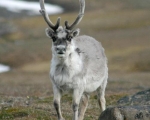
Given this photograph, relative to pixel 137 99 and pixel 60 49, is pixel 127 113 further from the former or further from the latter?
pixel 137 99

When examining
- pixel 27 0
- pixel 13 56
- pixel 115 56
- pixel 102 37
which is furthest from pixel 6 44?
pixel 27 0

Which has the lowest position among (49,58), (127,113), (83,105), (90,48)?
(49,58)

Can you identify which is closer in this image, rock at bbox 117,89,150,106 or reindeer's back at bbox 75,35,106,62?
reindeer's back at bbox 75,35,106,62

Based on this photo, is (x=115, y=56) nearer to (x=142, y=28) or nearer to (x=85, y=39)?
(x=142, y=28)

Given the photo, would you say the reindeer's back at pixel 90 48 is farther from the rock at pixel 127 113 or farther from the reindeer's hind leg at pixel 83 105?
the rock at pixel 127 113

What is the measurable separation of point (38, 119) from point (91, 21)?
6810 centimetres

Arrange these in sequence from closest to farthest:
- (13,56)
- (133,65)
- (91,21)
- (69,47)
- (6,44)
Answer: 1. (69,47)
2. (133,65)
3. (13,56)
4. (6,44)
5. (91,21)

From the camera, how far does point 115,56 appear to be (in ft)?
179

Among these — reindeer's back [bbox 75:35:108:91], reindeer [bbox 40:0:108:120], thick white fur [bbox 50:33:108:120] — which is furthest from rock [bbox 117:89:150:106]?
thick white fur [bbox 50:33:108:120]

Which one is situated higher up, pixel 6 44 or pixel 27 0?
pixel 27 0

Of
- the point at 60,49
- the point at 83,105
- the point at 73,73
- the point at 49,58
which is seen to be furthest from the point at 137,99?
the point at 49,58

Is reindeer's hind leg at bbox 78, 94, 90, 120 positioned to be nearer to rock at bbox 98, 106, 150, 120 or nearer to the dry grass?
the dry grass

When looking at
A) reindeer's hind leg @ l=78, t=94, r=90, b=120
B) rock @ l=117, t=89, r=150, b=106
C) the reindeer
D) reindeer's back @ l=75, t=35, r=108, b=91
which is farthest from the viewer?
rock @ l=117, t=89, r=150, b=106

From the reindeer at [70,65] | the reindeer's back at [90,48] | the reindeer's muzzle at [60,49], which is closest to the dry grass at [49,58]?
the reindeer at [70,65]
